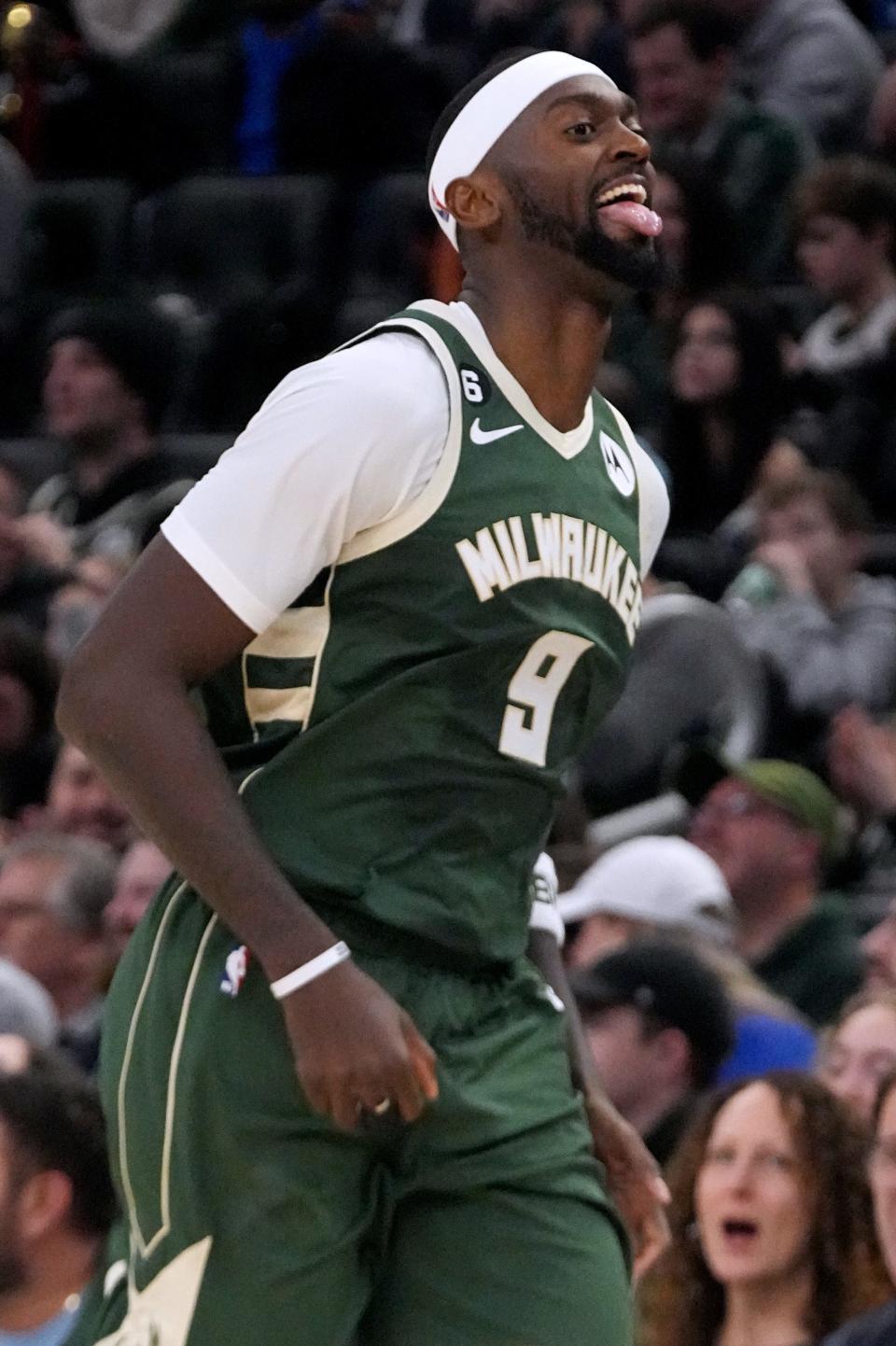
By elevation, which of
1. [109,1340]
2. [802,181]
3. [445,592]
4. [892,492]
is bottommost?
[892,492]

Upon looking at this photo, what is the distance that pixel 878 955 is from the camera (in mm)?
5965

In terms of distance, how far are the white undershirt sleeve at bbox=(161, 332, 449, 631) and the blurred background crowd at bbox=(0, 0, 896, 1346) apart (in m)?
1.65

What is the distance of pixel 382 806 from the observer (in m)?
3.18

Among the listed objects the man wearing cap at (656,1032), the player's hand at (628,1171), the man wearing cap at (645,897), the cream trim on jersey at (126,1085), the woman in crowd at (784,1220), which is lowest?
the man wearing cap at (645,897)

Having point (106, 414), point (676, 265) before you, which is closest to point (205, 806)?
point (676, 265)

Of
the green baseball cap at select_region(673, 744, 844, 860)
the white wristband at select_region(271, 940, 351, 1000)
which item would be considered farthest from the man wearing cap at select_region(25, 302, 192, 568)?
the white wristband at select_region(271, 940, 351, 1000)

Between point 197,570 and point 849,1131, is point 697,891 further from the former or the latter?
point 197,570

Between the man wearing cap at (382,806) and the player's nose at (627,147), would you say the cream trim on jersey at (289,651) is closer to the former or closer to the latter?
the man wearing cap at (382,806)

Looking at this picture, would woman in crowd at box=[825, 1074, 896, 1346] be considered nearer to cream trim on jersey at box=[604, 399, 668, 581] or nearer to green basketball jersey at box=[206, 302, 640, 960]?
cream trim on jersey at box=[604, 399, 668, 581]

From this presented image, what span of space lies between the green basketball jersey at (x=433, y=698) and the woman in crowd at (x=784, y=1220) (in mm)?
1616

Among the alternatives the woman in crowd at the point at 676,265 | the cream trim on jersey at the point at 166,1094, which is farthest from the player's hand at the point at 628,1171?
the woman in crowd at the point at 676,265

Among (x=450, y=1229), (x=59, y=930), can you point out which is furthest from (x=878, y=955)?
(x=450, y=1229)

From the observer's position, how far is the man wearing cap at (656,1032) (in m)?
5.59

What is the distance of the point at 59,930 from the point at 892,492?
103 inches
